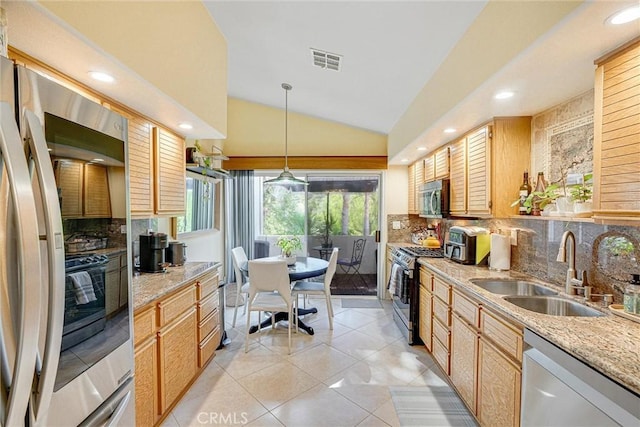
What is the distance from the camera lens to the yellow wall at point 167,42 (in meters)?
1.35

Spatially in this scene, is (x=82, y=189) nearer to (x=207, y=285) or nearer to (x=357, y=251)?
(x=207, y=285)

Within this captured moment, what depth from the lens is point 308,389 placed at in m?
2.42

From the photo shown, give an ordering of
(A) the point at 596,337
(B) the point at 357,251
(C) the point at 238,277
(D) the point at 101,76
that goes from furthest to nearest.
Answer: (B) the point at 357,251 → (C) the point at 238,277 → (D) the point at 101,76 → (A) the point at 596,337

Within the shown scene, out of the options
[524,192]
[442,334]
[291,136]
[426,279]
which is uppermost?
[291,136]

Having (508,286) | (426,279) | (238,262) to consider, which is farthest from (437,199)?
(238,262)

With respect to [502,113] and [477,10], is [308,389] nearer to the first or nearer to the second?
[502,113]

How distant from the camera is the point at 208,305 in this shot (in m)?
2.69

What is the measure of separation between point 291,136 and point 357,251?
7.24 feet

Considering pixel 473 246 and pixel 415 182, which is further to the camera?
pixel 415 182

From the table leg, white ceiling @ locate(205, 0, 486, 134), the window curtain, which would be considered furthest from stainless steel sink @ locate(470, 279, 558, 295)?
the window curtain

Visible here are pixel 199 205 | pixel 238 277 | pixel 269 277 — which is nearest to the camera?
pixel 269 277

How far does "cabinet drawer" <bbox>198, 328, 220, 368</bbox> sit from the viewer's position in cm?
254

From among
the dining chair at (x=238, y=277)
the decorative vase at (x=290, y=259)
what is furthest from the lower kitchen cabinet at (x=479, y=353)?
the dining chair at (x=238, y=277)

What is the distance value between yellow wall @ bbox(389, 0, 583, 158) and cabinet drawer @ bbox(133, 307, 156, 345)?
7.91 feet
